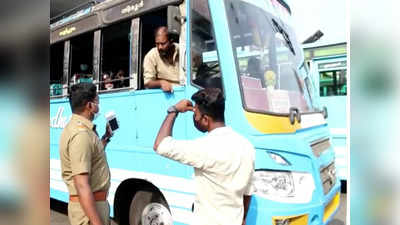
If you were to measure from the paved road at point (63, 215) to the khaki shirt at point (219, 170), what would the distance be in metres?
3.23

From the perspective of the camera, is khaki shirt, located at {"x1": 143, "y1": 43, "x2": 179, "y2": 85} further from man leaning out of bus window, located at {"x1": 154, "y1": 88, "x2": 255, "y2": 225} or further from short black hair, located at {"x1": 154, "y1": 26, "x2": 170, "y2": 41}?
man leaning out of bus window, located at {"x1": 154, "y1": 88, "x2": 255, "y2": 225}

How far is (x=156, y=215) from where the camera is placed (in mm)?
3775

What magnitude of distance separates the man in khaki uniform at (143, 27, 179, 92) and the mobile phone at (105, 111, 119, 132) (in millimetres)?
660

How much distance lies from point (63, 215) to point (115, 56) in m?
3.00

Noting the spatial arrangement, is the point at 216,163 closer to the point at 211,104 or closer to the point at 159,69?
the point at 211,104

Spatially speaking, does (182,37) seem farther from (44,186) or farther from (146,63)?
(44,186)

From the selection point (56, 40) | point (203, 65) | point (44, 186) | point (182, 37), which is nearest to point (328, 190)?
point (203, 65)

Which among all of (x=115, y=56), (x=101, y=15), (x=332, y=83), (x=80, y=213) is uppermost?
(x=101, y=15)

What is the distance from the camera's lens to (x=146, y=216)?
383cm

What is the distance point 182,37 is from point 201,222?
191 cm

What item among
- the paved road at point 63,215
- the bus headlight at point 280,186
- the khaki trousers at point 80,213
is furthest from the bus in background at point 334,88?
the khaki trousers at point 80,213

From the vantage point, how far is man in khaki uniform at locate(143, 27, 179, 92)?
3729 mm

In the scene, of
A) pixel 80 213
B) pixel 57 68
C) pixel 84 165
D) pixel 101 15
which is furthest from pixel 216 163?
pixel 57 68

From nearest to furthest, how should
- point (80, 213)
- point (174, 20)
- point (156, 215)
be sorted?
point (80, 213) < point (174, 20) < point (156, 215)
